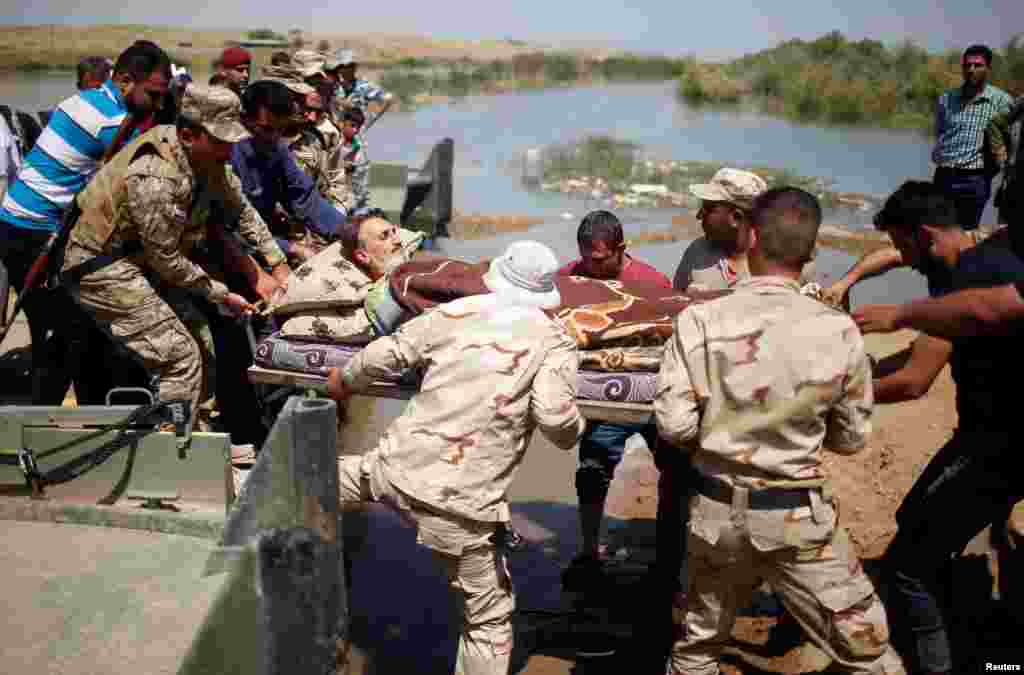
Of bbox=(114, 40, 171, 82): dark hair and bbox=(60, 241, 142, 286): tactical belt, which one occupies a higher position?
bbox=(114, 40, 171, 82): dark hair

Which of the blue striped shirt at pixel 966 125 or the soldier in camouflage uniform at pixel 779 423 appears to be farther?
the blue striped shirt at pixel 966 125

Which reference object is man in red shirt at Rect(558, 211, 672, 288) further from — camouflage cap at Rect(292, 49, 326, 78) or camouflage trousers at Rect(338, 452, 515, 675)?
camouflage cap at Rect(292, 49, 326, 78)

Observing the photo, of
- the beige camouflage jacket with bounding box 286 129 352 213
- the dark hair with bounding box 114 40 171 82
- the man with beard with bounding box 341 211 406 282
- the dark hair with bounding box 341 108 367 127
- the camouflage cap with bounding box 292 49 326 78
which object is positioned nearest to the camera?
the man with beard with bounding box 341 211 406 282

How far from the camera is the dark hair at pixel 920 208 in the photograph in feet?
12.3

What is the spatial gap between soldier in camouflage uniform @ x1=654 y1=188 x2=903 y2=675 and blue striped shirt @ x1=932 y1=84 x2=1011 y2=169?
6578mm

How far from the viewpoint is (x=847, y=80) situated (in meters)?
32.0

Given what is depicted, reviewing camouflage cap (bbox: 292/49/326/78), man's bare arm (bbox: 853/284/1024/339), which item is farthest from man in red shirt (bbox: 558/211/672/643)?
camouflage cap (bbox: 292/49/326/78)

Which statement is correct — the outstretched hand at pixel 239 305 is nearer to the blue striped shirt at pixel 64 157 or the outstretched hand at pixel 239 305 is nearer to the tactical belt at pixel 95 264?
the tactical belt at pixel 95 264

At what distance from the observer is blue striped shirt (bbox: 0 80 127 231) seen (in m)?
5.57

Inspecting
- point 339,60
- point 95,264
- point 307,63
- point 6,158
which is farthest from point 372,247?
point 339,60

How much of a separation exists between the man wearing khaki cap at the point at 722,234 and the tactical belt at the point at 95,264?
2396 millimetres

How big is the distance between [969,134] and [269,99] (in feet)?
20.7

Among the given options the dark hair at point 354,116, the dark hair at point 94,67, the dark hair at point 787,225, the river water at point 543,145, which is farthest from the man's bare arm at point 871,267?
the dark hair at point 354,116

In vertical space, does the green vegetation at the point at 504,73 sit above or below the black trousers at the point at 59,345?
above
